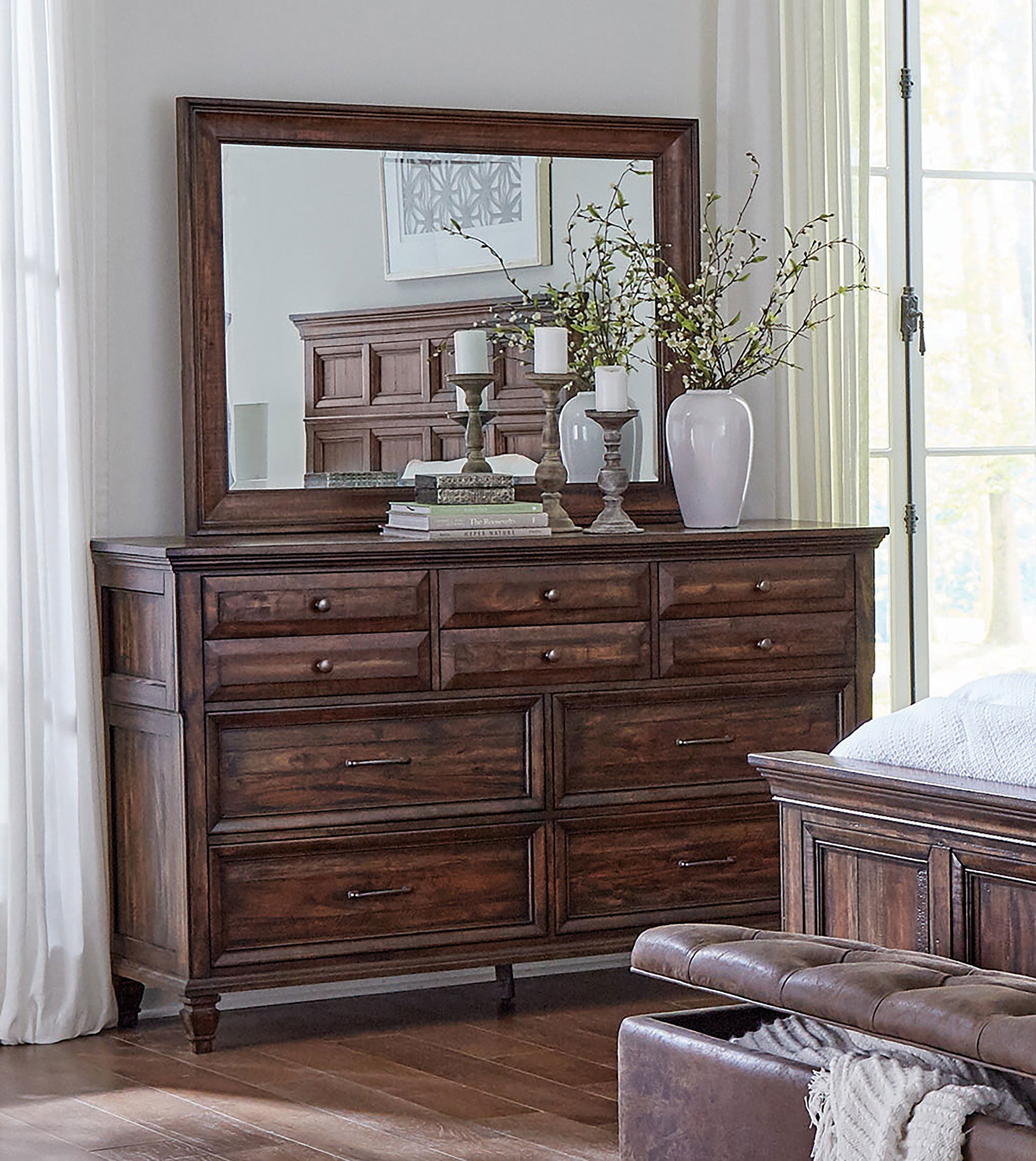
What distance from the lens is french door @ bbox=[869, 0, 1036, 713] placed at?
14.7 feet

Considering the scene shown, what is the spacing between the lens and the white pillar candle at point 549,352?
380cm

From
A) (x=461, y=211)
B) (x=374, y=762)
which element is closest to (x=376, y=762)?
(x=374, y=762)

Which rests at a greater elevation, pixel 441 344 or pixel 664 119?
pixel 664 119

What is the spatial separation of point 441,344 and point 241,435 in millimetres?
458

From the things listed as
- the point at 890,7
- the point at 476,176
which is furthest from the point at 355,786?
the point at 890,7

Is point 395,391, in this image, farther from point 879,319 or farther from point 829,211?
point 879,319

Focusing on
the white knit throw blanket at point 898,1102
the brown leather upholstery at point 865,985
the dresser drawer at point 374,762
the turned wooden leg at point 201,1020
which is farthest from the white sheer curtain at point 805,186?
the white knit throw blanket at point 898,1102

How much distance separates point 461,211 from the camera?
3.88 meters

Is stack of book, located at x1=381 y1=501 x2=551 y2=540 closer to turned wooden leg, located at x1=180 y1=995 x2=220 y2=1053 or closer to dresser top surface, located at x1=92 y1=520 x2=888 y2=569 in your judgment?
dresser top surface, located at x1=92 y1=520 x2=888 y2=569

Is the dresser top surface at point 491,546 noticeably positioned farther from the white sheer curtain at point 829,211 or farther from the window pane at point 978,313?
the window pane at point 978,313

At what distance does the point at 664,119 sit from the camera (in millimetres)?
4055

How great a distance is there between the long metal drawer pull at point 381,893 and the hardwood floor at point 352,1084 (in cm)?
26

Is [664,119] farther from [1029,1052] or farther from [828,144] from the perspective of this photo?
[1029,1052]

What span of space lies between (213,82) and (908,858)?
2193mm
